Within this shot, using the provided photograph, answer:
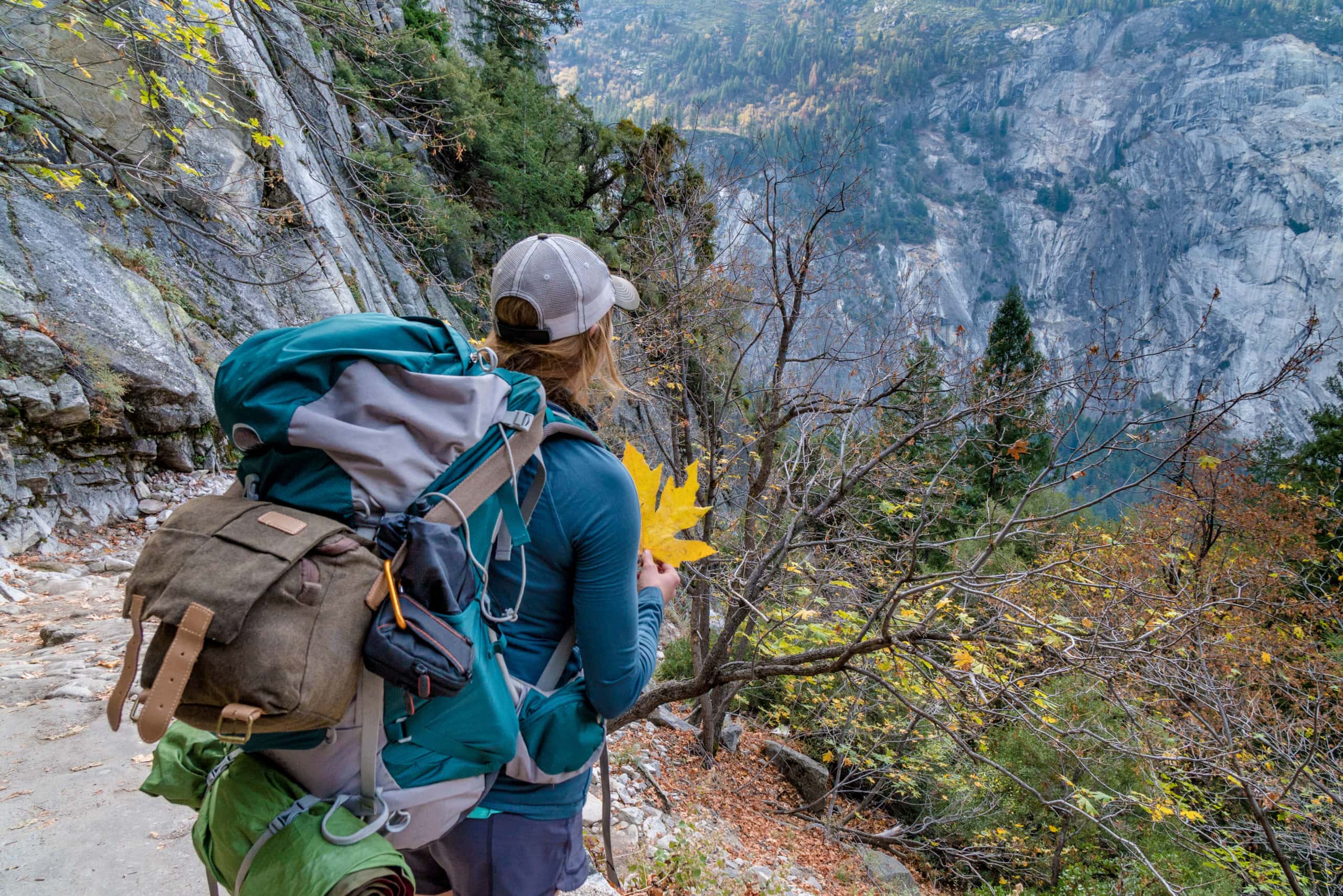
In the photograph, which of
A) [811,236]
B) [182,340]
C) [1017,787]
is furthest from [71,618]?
[1017,787]

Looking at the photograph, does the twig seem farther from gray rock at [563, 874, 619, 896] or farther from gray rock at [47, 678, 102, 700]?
gray rock at [47, 678, 102, 700]

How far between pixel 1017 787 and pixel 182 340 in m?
10.9

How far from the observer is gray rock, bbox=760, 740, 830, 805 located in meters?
7.73

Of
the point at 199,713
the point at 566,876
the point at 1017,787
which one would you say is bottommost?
the point at 1017,787

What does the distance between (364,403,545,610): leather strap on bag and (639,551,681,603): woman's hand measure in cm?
46

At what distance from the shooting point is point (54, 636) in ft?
15.3

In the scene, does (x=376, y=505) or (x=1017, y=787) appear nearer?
(x=376, y=505)

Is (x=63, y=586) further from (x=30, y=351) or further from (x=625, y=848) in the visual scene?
(x=625, y=848)

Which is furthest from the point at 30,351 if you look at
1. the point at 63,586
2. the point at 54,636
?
the point at 54,636

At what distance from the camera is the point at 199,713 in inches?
36.5

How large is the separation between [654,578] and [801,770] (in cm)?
768

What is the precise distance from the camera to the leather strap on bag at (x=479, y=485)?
975 millimetres

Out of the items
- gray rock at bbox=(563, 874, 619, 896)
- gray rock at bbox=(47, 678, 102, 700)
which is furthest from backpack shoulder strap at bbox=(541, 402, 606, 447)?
gray rock at bbox=(47, 678, 102, 700)

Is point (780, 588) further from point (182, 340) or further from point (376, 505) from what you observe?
point (182, 340)
